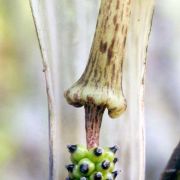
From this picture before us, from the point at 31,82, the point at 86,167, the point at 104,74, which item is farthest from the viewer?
the point at 31,82

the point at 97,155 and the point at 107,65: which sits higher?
the point at 107,65

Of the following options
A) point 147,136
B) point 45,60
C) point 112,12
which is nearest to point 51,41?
point 45,60

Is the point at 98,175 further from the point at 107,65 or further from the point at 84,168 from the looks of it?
the point at 107,65

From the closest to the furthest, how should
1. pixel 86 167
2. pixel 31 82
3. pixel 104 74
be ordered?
pixel 86 167 → pixel 104 74 → pixel 31 82

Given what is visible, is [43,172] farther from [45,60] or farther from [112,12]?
[112,12]

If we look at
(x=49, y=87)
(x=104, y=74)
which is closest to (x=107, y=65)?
(x=104, y=74)

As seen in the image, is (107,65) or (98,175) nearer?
(98,175)

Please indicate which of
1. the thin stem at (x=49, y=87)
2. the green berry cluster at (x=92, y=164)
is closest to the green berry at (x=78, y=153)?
the green berry cluster at (x=92, y=164)
